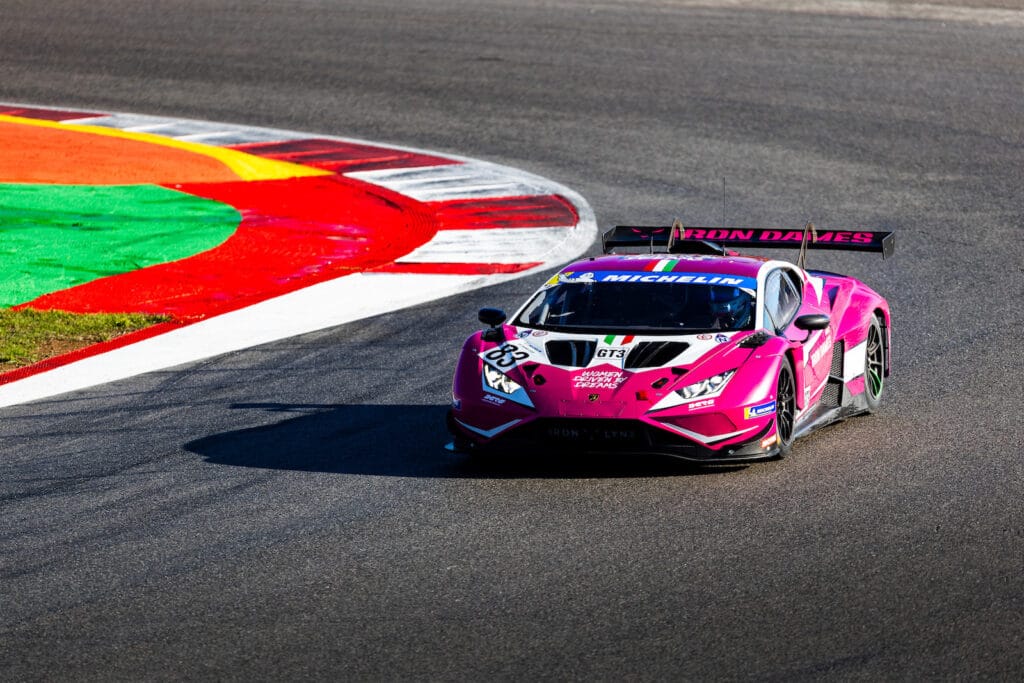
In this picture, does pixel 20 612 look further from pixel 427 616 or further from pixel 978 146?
pixel 978 146

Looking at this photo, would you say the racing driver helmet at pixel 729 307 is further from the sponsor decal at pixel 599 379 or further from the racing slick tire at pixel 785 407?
the sponsor decal at pixel 599 379

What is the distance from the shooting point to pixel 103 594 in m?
7.71

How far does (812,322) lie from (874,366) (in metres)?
1.63

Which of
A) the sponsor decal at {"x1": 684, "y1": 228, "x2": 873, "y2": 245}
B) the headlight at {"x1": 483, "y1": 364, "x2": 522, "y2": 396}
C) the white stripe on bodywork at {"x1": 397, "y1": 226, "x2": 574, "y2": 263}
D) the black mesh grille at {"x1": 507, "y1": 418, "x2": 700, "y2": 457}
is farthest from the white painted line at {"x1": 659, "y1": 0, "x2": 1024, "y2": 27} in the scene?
the black mesh grille at {"x1": 507, "y1": 418, "x2": 700, "y2": 457}

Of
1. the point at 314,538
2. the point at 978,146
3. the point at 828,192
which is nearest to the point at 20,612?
the point at 314,538

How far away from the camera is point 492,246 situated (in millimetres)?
17359

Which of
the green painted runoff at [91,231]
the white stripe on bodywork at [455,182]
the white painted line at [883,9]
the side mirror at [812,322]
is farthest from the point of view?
the white painted line at [883,9]

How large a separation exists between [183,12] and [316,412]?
68.7 feet

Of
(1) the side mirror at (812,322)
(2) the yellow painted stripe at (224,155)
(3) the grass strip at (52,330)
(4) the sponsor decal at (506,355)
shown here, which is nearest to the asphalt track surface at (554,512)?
(4) the sponsor decal at (506,355)

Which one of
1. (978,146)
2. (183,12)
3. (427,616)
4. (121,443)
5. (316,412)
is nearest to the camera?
(427,616)

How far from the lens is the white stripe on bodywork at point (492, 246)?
16812mm

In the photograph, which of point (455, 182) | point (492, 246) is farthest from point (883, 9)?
point (492, 246)

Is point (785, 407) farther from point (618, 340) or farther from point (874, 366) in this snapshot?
point (874, 366)

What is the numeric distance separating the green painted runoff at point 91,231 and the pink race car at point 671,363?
6.58 metres
